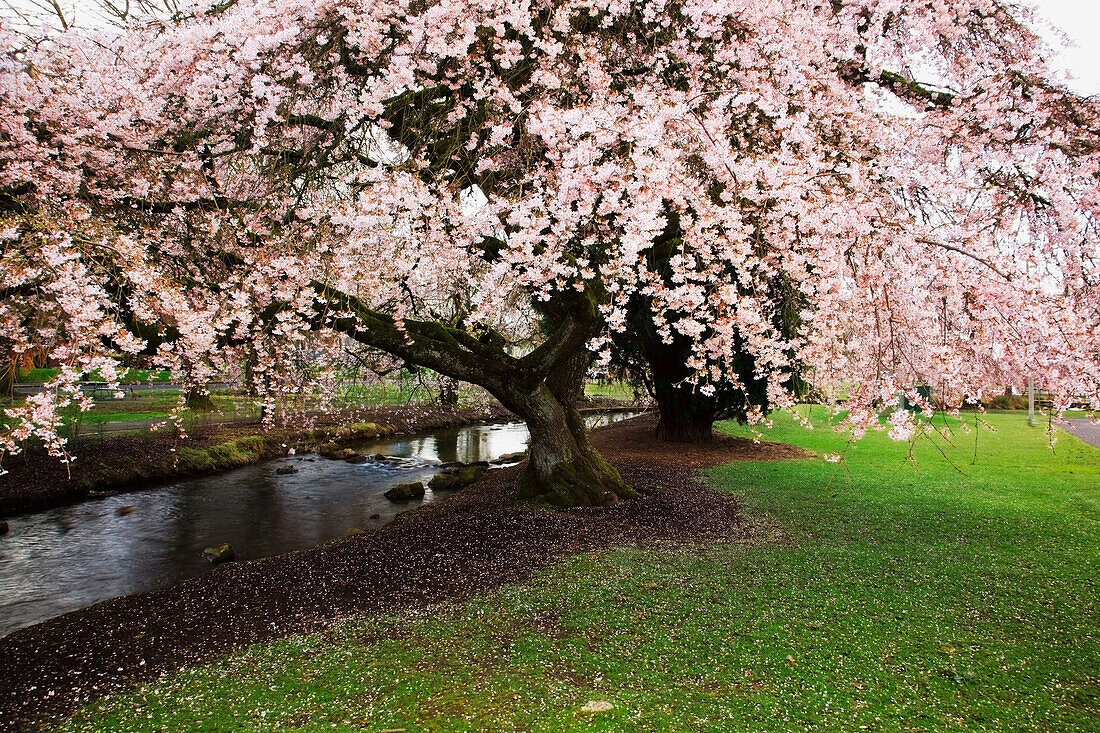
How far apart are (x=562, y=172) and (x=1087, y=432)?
24782 mm

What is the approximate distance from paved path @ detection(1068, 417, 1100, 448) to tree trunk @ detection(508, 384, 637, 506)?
17641 mm

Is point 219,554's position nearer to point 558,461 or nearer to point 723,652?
point 558,461

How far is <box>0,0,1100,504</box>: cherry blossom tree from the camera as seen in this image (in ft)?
19.5

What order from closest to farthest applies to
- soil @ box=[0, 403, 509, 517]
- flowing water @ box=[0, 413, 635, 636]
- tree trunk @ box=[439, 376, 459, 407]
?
1. flowing water @ box=[0, 413, 635, 636]
2. soil @ box=[0, 403, 509, 517]
3. tree trunk @ box=[439, 376, 459, 407]

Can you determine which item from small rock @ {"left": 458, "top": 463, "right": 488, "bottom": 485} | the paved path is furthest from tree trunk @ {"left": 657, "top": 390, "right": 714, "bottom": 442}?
the paved path

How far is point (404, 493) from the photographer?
1497cm

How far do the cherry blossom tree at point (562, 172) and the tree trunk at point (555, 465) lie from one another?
258cm

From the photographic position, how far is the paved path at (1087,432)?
62.5 ft

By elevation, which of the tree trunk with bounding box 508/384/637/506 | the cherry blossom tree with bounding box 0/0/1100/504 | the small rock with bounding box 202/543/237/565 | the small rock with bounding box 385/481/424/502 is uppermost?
the cherry blossom tree with bounding box 0/0/1100/504

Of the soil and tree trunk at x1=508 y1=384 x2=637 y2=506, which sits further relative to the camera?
the soil

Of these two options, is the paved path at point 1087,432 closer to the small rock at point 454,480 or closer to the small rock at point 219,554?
the small rock at point 454,480

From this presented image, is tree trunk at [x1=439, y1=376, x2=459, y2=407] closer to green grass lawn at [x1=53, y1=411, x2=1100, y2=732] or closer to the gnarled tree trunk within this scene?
the gnarled tree trunk

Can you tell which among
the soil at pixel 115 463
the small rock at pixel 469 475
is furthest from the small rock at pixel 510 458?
the soil at pixel 115 463

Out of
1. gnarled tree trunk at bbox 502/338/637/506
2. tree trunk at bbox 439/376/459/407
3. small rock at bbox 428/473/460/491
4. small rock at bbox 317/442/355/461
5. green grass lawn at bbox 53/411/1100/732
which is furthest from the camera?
small rock at bbox 317/442/355/461
